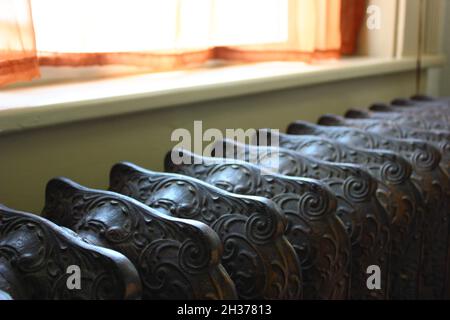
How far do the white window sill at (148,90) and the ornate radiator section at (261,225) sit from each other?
0.10m

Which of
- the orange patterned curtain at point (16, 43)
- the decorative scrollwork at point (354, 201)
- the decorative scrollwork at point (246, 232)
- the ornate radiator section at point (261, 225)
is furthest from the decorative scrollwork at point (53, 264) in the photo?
the decorative scrollwork at point (354, 201)

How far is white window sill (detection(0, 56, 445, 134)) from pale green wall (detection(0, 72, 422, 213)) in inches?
1.3

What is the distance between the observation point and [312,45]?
1482 mm

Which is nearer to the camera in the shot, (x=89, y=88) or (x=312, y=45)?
(x=89, y=88)

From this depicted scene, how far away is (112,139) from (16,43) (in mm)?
203

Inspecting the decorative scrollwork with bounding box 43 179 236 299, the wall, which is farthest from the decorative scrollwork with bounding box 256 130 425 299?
the wall

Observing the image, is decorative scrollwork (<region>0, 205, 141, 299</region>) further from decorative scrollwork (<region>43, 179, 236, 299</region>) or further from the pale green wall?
the pale green wall

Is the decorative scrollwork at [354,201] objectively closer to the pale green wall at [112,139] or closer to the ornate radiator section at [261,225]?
the ornate radiator section at [261,225]

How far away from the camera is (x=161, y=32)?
1191 millimetres

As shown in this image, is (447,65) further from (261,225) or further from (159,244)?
(159,244)
